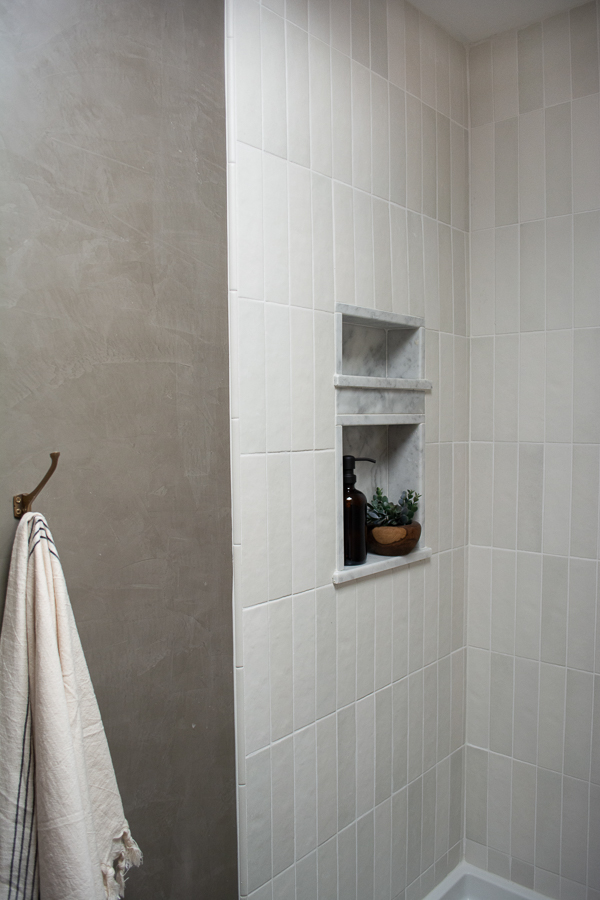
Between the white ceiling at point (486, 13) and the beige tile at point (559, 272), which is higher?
the white ceiling at point (486, 13)

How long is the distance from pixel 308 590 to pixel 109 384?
0.63m

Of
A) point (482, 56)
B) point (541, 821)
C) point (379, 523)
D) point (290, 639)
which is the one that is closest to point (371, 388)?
point (379, 523)

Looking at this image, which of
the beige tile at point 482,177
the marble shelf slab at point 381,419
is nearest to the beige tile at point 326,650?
the marble shelf slab at point 381,419

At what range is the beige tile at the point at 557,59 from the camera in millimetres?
1783

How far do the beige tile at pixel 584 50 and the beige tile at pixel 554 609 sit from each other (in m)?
1.26

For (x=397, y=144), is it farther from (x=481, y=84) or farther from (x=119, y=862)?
(x=119, y=862)

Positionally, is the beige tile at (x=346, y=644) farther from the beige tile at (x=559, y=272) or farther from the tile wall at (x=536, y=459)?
the beige tile at (x=559, y=272)

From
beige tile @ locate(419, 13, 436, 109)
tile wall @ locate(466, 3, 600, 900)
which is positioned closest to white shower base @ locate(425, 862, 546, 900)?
tile wall @ locate(466, 3, 600, 900)

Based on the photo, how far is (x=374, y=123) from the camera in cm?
158

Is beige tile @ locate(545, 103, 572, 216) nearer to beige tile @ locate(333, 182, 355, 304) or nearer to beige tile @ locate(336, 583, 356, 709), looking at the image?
beige tile @ locate(333, 182, 355, 304)

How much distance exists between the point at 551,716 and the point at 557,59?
1796 millimetres

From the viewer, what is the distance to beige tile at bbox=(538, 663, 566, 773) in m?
1.84

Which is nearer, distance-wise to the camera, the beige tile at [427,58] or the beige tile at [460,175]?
the beige tile at [427,58]

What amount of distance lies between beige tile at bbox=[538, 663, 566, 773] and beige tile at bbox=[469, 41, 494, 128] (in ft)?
5.17
